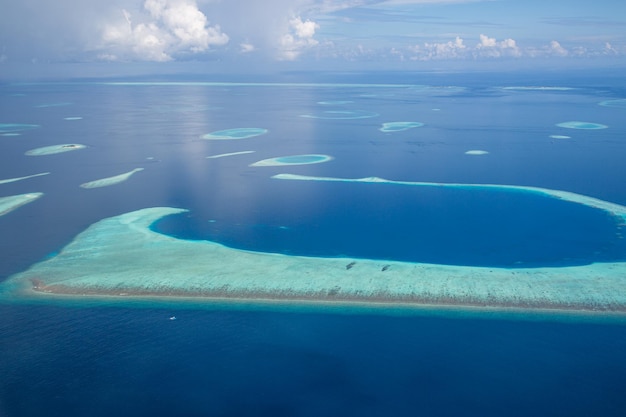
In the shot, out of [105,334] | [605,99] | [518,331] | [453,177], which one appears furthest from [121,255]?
[605,99]

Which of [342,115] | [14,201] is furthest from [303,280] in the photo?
[342,115]

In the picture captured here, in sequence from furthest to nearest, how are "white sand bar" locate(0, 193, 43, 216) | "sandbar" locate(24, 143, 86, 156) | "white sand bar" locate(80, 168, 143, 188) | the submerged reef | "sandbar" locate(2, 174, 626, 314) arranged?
the submerged reef
"sandbar" locate(24, 143, 86, 156)
"white sand bar" locate(80, 168, 143, 188)
"white sand bar" locate(0, 193, 43, 216)
"sandbar" locate(2, 174, 626, 314)

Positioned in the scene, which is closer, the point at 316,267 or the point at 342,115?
the point at 316,267

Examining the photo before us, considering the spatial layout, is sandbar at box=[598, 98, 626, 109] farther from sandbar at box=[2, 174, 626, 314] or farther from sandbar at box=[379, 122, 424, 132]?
sandbar at box=[2, 174, 626, 314]

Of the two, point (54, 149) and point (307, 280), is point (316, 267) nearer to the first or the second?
point (307, 280)

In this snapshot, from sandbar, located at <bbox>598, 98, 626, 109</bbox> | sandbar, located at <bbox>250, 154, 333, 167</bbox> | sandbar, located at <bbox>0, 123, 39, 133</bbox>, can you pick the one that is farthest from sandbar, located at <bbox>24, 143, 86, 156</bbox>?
sandbar, located at <bbox>598, 98, 626, 109</bbox>

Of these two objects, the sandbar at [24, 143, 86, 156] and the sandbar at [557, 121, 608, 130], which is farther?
the sandbar at [557, 121, 608, 130]
